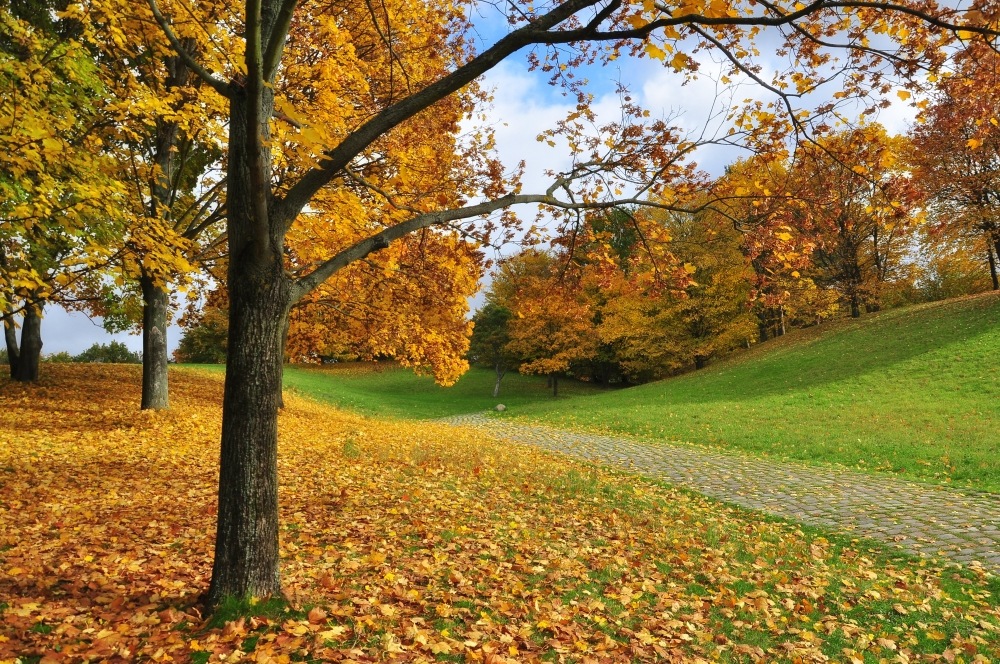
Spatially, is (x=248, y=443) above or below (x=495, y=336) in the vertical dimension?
below

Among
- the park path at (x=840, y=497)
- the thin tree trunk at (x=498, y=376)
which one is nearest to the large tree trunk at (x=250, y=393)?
the park path at (x=840, y=497)

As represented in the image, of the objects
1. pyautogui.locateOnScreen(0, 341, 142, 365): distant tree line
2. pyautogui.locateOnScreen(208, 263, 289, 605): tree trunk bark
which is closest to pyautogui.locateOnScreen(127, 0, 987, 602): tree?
pyautogui.locateOnScreen(208, 263, 289, 605): tree trunk bark

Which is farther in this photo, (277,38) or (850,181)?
(850,181)

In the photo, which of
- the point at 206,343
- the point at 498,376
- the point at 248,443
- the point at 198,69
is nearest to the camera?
the point at 248,443

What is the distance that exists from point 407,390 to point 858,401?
1177 inches

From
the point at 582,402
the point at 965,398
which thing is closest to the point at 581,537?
the point at 965,398

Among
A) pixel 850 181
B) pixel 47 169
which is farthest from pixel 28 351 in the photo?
pixel 850 181

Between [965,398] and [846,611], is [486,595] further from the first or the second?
[965,398]

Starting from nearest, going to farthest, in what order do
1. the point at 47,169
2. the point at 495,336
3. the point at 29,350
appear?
1. the point at 47,169
2. the point at 29,350
3. the point at 495,336

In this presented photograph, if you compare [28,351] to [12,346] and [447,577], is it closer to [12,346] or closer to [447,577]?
[12,346]

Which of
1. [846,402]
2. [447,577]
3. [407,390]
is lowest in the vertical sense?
[447,577]

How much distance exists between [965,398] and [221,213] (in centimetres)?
2250

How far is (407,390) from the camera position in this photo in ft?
140

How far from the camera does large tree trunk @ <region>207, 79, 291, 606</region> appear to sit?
169 inches
